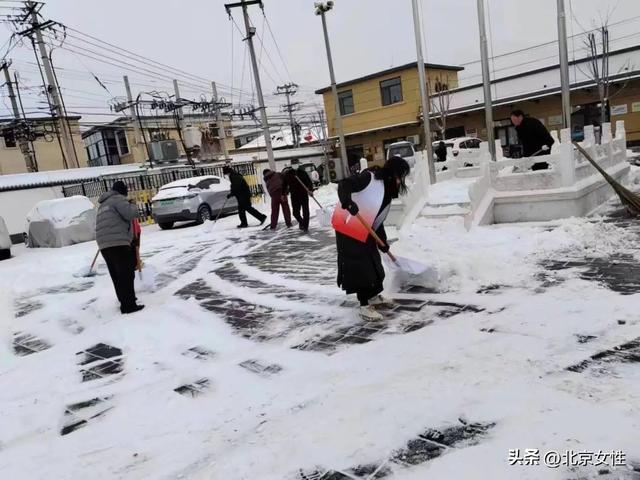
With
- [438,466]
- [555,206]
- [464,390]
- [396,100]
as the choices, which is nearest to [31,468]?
[438,466]

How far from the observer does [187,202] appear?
14172mm

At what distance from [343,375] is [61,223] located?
36.8 feet

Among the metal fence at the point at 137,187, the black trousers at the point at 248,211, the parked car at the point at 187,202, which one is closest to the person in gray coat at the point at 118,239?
the black trousers at the point at 248,211

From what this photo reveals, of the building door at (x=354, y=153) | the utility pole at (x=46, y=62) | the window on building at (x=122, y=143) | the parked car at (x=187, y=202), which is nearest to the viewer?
the parked car at (x=187, y=202)

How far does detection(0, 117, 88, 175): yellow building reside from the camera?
27.1 meters

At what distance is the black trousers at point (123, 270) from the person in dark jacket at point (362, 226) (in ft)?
8.68

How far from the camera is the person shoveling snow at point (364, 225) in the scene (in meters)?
4.46

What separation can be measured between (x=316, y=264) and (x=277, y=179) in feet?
14.8

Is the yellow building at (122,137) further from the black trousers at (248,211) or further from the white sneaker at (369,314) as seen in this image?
the white sneaker at (369,314)

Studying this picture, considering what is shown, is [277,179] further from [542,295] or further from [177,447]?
[177,447]

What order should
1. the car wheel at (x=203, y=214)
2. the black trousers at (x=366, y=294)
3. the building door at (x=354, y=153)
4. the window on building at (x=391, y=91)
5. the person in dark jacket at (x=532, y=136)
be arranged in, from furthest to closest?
1. the building door at (x=354, y=153)
2. the window on building at (x=391, y=91)
3. the car wheel at (x=203, y=214)
4. the person in dark jacket at (x=532, y=136)
5. the black trousers at (x=366, y=294)

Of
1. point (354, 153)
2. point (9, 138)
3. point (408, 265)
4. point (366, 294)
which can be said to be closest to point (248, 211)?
point (408, 265)

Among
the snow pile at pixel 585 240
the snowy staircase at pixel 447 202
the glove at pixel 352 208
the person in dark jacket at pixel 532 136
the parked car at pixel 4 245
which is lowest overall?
the snow pile at pixel 585 240

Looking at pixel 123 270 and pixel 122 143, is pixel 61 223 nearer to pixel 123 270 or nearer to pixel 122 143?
pixel 123 270
